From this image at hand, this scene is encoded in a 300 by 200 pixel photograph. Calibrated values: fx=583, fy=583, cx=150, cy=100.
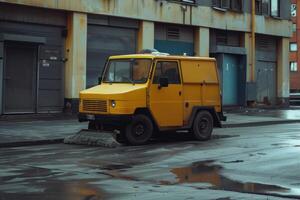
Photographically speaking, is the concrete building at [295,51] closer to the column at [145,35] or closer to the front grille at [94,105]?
the column at [145,35]

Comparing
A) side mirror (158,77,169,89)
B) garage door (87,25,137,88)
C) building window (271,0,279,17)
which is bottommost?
side mirror (158,77,169,89)

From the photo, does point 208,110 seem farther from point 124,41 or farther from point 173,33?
point 173,33

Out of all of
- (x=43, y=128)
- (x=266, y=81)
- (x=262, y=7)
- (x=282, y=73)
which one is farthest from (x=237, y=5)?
(x=43, y=128)

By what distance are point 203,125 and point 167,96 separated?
1756 millimetres

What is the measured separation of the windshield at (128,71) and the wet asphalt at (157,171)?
1900 mm

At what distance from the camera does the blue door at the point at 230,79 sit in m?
32.9

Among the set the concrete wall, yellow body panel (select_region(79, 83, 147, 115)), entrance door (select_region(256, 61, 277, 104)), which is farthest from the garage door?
entrance door (select_region(256, 61, 277, 104))

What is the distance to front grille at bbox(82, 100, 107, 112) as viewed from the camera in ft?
51.4

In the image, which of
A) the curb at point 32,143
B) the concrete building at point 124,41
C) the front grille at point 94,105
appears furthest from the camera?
the concrete building at point 124,41

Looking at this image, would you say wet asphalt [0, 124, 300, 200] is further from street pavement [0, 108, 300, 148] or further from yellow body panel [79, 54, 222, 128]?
yellow body panel [79, 54, 222, 128]

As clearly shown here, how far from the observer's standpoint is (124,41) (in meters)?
27.2

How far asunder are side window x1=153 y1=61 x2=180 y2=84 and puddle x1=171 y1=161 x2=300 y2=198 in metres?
4.65

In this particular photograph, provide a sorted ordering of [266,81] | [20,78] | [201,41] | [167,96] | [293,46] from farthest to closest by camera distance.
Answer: [293,46], [266,81], [201,41], [20,78], [167,96]

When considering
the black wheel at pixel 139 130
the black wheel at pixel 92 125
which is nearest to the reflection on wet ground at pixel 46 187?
the black wheel at pixel 139 130
